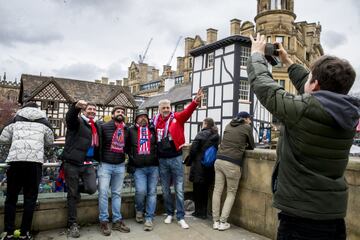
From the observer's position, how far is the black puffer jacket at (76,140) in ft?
13.8

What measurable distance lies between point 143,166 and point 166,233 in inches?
41.1

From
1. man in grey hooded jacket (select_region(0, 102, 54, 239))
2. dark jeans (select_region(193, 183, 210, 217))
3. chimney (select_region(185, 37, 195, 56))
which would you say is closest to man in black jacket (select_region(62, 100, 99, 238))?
man in grey hooded jacket (select_region(0, 102, 54, 239))

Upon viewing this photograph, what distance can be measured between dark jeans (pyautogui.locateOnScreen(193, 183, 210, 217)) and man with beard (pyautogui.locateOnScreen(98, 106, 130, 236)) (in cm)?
138

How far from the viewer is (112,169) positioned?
4.55 meters

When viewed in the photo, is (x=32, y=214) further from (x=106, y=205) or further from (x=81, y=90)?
(x=81, y=90)

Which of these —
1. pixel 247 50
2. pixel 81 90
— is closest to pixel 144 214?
pixel 247 50

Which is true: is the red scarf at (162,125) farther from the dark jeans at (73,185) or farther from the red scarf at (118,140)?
the dark jeans at (73,185)

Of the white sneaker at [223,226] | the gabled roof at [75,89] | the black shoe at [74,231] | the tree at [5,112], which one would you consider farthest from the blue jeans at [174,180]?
the tree at [5,112]

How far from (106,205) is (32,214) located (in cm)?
97

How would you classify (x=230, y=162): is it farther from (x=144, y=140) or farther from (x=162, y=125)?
(x=144, y=140)

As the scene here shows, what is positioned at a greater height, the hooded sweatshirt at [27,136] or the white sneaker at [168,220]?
the hooded sweatshirt at [27,136]

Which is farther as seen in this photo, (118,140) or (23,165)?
(118,140)

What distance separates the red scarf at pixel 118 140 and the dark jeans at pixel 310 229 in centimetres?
320

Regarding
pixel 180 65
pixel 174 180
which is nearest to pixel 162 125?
pixel 174 180
